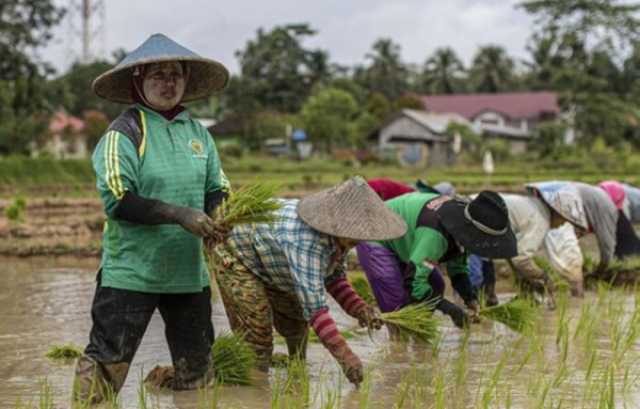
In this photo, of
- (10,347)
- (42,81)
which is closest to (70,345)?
(10,347)

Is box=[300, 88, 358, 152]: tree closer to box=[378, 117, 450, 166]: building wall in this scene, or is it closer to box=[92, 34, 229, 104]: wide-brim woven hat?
box=[378, 117, 450, 166]: building wall

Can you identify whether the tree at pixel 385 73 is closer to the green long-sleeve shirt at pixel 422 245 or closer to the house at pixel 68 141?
the house at pixel 68 141

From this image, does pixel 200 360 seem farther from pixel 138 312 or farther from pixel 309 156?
pixel 309 156

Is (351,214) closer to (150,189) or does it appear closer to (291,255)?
(291,255)

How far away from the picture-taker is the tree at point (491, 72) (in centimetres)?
7238

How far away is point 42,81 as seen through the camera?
33688 millimetres

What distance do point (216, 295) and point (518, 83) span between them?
6702 cm

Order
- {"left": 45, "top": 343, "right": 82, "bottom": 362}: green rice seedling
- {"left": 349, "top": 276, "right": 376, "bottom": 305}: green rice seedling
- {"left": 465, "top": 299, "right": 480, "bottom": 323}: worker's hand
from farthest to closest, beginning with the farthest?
{"left": 349, "top": 276, "right": 376, "bottom": 305}: green rice seedling < {"left": 465, "top": 299, "right": 480, "bottom": 323}: worker's hand < {"left": 45, "top": 343, "right": 82, "bottom": 362}: green rice seedling

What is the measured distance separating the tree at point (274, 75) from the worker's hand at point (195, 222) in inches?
1937

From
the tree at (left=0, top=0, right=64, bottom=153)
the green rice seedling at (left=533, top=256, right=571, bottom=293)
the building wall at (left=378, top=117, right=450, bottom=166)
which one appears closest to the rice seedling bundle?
the green rice seedling at (left=533, top=256, right=571, bottom=293)

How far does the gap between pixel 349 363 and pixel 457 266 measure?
170 centimetres

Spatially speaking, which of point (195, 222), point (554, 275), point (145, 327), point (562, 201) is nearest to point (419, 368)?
point (145, 327)

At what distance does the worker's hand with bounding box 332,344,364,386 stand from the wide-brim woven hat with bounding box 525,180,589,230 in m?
3.29

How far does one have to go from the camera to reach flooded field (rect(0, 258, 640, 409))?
429cm
